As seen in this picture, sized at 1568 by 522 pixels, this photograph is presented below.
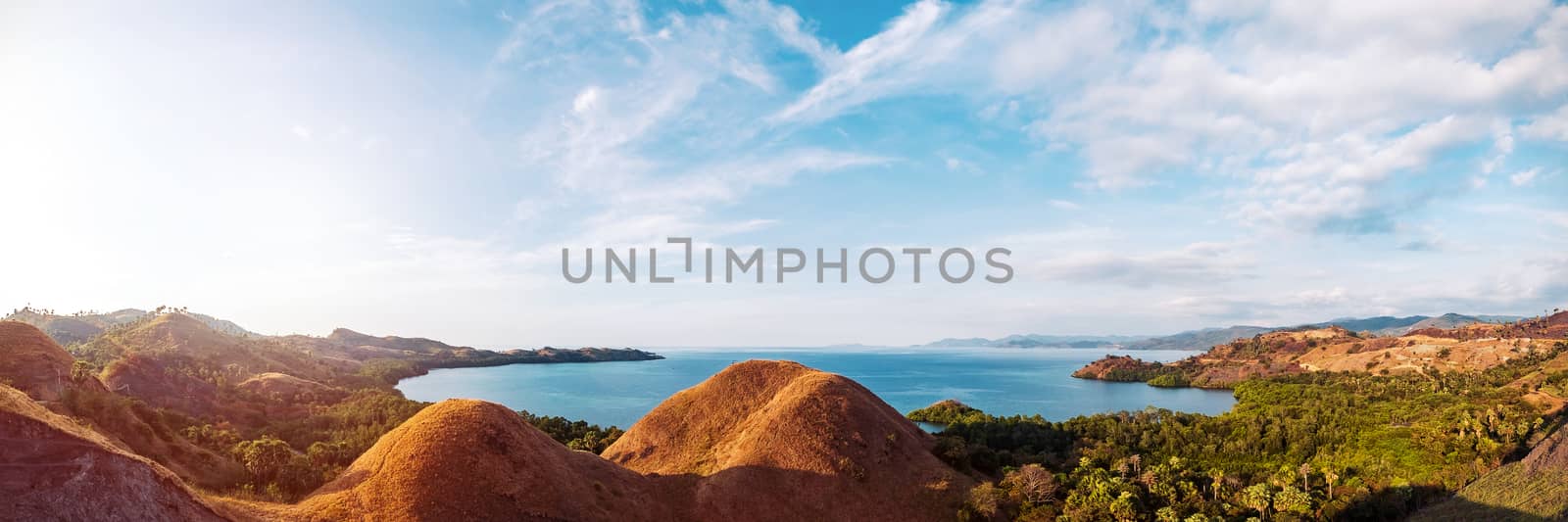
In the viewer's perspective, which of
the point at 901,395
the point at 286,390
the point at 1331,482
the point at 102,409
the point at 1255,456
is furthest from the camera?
the point at 901,395

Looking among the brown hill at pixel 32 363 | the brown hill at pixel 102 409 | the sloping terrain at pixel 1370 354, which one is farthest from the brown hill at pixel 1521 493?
the brown hill at pixel 32 363

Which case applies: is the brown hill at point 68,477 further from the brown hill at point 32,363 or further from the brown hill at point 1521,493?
the brown hill at point 1521,493

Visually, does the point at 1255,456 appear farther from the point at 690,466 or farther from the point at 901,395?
the point at 901,395

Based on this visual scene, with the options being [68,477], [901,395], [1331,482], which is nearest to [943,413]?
[901,395]

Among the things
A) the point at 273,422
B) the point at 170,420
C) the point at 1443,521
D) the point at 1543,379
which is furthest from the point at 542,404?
the point at 1543,379

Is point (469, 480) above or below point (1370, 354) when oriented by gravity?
above

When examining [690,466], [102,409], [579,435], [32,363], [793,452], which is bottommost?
[579,435]

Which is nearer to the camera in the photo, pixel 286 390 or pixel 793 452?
pixel 793 452

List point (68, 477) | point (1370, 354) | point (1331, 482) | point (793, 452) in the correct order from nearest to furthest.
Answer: point (68, 477) → point (793, 452) → point (1331, 482) → point (1370, 354)
